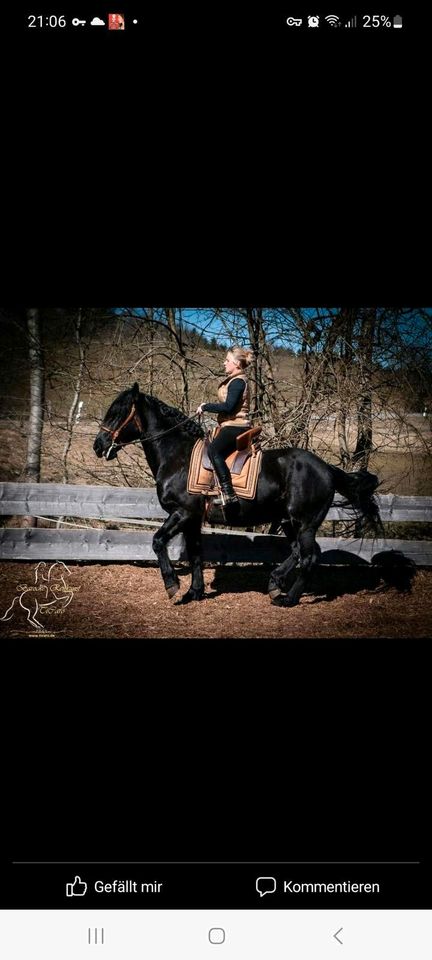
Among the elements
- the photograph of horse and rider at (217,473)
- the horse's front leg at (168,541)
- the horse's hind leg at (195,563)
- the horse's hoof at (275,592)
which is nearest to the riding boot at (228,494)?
the photograph of horse and rider at (217,473)

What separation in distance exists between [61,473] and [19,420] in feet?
2.50

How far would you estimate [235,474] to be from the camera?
4.12 meters

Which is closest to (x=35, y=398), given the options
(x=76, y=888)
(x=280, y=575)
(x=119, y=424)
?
(x=119, y=424)

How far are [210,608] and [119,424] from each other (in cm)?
168

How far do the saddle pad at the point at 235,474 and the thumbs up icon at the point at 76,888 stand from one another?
2675mm

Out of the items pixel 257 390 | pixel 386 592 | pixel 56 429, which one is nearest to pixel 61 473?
pixel 56 429

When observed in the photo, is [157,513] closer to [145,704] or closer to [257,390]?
[257,390]

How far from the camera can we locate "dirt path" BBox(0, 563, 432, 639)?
A: 12.0 ft

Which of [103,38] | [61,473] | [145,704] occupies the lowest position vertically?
[145,704]

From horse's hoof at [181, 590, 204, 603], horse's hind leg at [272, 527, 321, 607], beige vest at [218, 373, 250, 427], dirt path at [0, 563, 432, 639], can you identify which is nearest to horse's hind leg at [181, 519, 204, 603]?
horse's hoof at [181, 590, 204, 603]

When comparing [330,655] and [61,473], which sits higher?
[61,473]

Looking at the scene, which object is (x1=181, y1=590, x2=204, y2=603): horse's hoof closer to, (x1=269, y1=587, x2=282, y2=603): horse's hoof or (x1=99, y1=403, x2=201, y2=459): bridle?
(x1=269, y1=587, x2=282, y2=603): horse's hoof

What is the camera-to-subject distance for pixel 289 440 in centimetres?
562

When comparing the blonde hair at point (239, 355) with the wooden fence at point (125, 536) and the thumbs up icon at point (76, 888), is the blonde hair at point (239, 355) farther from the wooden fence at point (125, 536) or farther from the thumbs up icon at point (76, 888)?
the thumbs up icon at point (76, 888)
